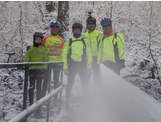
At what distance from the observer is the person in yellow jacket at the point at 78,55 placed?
10.1 meters

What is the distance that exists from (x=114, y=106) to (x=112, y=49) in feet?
4.51

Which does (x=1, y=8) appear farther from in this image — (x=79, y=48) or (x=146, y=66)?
(x=79, y=48)

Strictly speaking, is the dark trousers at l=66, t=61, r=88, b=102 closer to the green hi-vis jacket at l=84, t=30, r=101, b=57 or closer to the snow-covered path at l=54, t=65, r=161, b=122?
the green hi-vis jacket at l=84, t=30, r=101, b=57

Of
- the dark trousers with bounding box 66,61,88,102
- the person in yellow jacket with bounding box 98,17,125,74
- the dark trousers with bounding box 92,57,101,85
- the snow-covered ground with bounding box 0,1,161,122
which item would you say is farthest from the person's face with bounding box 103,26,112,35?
the snow-covered ground with bounding box 0,1,161,122

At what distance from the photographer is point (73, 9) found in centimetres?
2950

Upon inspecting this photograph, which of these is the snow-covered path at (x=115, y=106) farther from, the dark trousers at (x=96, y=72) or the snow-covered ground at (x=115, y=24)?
the snow-covered ground at (x=115, y=24)

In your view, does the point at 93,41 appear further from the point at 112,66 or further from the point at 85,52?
the point at 112,66

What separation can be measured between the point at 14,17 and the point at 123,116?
20311 mm

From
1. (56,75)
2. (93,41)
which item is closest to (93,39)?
(93,41)

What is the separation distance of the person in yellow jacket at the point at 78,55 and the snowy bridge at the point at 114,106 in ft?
2.61

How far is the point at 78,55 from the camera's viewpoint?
10227 millimetres

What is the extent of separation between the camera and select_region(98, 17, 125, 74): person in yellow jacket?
31.7ft

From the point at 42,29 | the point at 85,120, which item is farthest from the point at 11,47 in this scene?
the point at 85,120

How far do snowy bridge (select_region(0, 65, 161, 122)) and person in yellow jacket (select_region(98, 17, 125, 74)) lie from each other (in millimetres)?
258
